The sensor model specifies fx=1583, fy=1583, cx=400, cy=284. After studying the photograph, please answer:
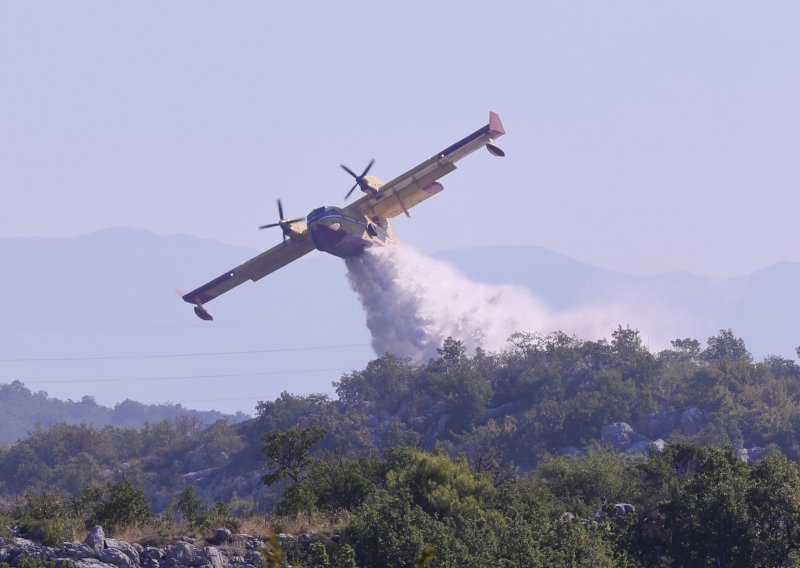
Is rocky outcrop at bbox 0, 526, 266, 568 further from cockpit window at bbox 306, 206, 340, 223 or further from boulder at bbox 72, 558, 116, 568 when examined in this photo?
cockpit window at bbox 306, 206, 340, 223

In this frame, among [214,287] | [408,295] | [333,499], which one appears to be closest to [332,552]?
[333,499]

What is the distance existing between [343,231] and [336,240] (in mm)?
658

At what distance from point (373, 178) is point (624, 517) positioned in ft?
110

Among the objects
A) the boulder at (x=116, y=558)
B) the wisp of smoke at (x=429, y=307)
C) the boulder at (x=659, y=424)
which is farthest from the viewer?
the boulder at (x=659, y=424)

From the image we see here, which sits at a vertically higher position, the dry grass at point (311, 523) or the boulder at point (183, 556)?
the dry grass at point (311, 523)

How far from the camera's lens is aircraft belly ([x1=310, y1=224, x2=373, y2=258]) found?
7394 cm

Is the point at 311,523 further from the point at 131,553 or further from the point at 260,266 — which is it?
the point at 260,266

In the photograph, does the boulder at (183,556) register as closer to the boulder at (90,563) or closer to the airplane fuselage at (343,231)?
the boulder at (90,563)

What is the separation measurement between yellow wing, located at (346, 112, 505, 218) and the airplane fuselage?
2.60 feet

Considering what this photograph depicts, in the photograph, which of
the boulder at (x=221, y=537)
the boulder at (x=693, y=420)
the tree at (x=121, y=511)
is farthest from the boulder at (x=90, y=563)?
the boulder at (x=693, y=420)

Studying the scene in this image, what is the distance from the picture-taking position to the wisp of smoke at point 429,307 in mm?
92062

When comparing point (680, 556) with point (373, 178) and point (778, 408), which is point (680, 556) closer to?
point (373, 178)

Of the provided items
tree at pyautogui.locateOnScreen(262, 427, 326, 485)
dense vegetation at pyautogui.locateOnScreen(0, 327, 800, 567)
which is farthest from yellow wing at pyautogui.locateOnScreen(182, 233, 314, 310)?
tree at pyautogui.locateOnScreen(262, 427, 326, 485)

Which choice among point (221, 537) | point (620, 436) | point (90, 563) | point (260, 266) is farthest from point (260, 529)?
point (620, 436)
